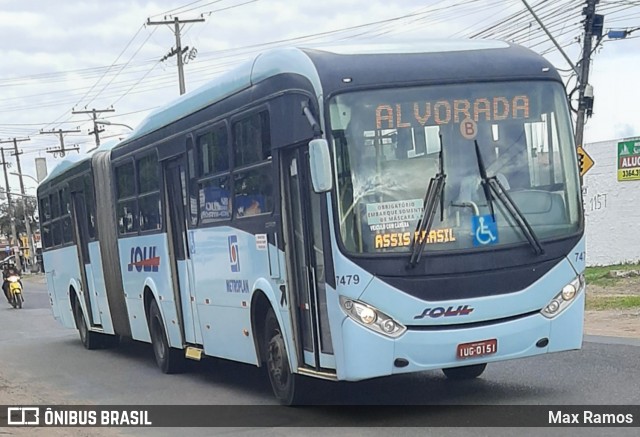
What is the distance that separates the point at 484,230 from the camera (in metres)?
9.29

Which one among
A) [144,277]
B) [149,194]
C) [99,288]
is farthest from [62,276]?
[149,194]

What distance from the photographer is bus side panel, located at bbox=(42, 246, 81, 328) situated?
20172 millimetres

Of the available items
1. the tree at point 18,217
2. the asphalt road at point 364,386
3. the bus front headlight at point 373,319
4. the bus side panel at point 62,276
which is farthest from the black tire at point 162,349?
the tree at point 18,217

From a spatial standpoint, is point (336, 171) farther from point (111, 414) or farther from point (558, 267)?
point (111, 414)

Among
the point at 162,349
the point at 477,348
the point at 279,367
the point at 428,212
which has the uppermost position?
the point at 428,212

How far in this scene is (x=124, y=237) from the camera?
54.2 ft

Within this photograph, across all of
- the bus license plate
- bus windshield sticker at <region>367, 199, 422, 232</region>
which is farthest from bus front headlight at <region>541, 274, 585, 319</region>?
bus windshield sticker at <region>367, 199, 422, 232</region>

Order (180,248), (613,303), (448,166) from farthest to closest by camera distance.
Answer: (613,303) → (180,248) → (448,166)

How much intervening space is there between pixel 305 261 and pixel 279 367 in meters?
1.46

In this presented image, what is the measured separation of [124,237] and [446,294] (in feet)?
27.5

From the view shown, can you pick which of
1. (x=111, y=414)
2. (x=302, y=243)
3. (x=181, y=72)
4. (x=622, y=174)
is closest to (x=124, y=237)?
(x=111, y=414)

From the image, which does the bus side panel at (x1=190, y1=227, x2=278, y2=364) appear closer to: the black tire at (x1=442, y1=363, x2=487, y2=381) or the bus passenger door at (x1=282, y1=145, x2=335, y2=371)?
the bus passenger door at (x1=282, y1=145, x2=335, y2=371)

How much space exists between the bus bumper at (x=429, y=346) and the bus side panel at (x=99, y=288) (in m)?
9.62
